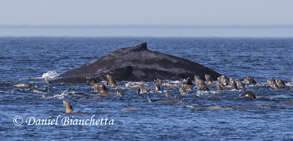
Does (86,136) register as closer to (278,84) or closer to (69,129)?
(69,129)

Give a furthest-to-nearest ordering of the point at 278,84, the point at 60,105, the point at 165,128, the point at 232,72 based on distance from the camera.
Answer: the point at 232,72 < the point at 278,84 < the point at 60,105 < the point at 165,128

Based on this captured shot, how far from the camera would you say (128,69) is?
36688mm

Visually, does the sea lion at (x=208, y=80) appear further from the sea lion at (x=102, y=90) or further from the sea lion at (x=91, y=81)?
the sea lion at (x=102, y=90)

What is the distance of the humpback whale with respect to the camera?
120ft

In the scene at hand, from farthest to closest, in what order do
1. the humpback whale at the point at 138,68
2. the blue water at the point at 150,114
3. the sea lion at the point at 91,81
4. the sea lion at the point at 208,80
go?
the humpback whale at the point at 138,68
the sea lion at the point at 208,80
the sea lion at the point at 91,81
the blue water at the point at 150,114

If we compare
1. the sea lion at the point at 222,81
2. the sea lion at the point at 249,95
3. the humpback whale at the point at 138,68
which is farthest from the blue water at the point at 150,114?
the humpback whale at the point at 138,68

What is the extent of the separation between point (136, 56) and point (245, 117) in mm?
14753

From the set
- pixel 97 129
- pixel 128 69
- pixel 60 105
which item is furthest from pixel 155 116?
pixel 128 69

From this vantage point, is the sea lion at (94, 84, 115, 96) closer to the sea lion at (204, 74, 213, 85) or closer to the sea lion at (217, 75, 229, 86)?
the sea lion at (204, 74, 213, 85)

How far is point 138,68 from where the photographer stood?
A: 37156mm

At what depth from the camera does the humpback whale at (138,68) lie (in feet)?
120

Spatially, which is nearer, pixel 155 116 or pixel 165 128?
pixel 165 128

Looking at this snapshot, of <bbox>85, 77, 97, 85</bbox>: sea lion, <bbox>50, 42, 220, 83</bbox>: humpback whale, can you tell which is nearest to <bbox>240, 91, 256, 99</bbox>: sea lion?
<bbox>50, 42, 220, 83</bbox>: humpback whale

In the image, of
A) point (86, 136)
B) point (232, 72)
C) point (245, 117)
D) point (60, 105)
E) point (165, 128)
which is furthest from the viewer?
point (232, 72)
